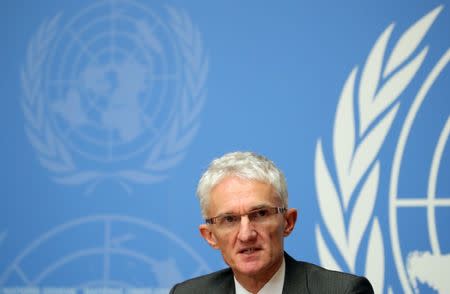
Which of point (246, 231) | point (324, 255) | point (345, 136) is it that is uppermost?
point (345, 136)

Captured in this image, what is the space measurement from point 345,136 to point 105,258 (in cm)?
150

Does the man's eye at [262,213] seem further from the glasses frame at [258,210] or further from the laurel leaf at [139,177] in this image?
the laurel leaf at [139,177]

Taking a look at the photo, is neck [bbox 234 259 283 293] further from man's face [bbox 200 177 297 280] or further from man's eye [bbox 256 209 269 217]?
man's eye [bbox 256 209 269 217]

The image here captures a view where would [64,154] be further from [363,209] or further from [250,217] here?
[250,217]

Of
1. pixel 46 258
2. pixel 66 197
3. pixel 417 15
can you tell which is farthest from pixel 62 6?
pixel 417 15

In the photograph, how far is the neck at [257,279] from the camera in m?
2.34

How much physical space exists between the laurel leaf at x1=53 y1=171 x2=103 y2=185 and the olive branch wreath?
4.14 ft

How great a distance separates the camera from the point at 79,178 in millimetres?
3840

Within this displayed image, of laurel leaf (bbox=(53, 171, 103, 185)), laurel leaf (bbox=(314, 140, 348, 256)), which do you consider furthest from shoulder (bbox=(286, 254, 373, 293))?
laurel leaf (bbox=(53, 171, 103, 185))

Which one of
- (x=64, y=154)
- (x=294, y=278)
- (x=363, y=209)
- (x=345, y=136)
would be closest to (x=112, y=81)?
(x=64, y=154)

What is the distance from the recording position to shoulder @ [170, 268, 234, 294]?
8.20 feet

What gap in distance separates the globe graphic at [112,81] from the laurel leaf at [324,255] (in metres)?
1.02

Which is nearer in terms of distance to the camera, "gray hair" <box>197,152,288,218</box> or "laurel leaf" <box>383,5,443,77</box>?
"gray hair" <box>197,152,288,218</box>

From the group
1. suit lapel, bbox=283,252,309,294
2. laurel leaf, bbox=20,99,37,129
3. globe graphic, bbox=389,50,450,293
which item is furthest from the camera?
laurel leaf, bbox=20,99,37,129
